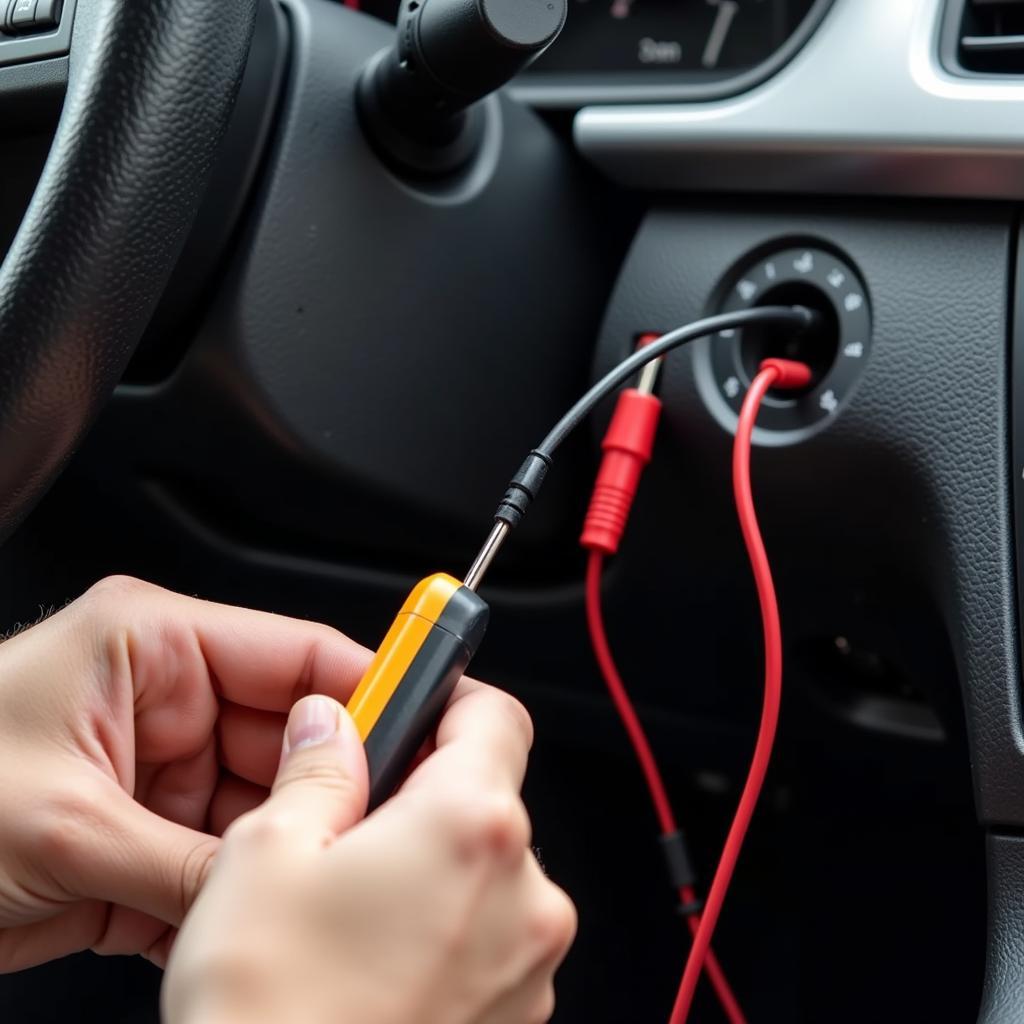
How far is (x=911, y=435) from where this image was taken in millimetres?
628

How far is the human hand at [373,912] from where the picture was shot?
380 millimetres

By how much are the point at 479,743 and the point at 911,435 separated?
0.30m

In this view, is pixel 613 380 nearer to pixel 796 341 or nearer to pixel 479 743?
pixel 796 341

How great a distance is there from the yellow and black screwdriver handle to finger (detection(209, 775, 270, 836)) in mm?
146

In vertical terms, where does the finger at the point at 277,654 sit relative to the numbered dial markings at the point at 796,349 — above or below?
below

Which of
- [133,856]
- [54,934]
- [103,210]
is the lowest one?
[54,934]

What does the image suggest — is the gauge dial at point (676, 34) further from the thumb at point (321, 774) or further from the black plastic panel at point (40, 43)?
the thumb at point (321, 774)

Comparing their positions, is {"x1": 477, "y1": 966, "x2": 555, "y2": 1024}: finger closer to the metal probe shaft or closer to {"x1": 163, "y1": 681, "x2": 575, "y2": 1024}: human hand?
{"x1": 163, "y1": 681, "x2": 575, "y2": 1024}: human hand

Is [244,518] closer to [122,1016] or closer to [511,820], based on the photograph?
[122,1016]

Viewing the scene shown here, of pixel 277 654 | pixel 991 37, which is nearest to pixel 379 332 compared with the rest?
pixel 277 654

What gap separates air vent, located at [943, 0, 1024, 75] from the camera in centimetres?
62

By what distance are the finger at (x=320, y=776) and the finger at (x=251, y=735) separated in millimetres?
124

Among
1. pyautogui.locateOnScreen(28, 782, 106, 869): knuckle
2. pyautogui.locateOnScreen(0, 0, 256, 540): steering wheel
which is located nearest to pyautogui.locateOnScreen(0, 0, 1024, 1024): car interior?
pyautogui.locateOnScreen(0, 0, 256, 540): steering wheel

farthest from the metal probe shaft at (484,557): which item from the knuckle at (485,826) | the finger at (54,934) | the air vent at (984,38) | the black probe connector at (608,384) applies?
the air vent at (984,38)
